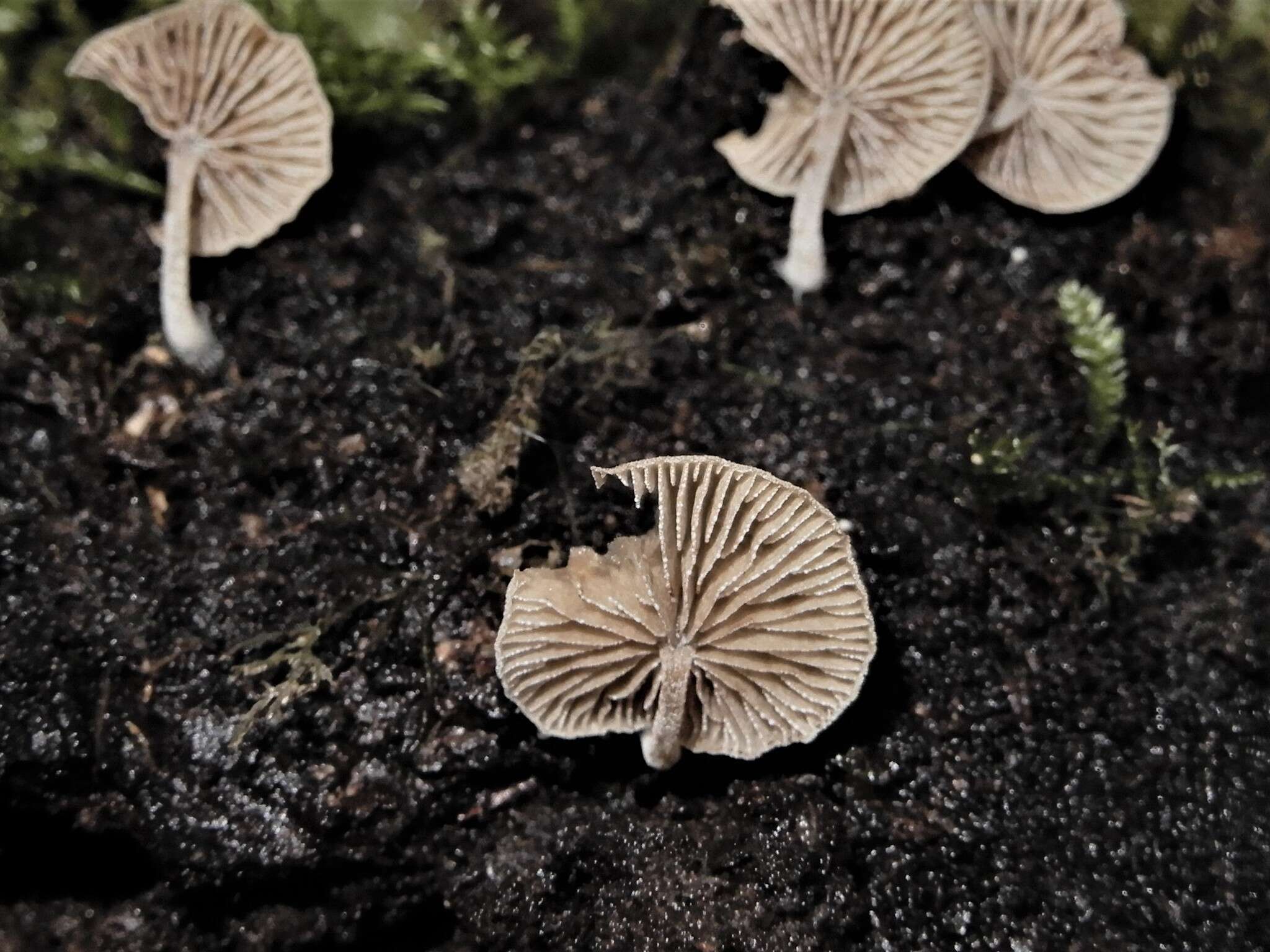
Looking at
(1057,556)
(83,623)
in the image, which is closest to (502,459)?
(83,623)

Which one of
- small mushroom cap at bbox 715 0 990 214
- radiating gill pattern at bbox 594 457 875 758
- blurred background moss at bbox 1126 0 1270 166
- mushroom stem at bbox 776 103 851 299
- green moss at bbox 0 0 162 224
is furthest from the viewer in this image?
blurred background moss at bbox 1126 0 1270 166

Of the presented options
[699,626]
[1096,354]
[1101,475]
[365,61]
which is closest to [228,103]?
[365,61]

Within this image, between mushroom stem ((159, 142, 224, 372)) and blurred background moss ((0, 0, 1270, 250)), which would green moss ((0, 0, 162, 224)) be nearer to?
blurred background moss ((0, 0, 1270, 250))

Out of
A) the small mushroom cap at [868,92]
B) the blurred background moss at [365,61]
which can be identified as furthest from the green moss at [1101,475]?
the blurred background moss at [365,61]

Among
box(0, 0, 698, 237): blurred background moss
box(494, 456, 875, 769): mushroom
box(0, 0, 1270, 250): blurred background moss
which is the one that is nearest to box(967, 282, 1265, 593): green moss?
box(494, 456, 875, 769): mushroom

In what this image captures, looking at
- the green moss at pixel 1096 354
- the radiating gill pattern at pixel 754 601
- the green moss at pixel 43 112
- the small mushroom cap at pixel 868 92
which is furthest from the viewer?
the green moss at pixel 43 112

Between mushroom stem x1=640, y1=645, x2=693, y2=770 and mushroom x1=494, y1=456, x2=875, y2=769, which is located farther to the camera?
mushroom stem x1=640, y1=645, x2=693, y2=770

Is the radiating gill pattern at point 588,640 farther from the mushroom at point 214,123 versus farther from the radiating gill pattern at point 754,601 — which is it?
the mushroom at point 214,123
